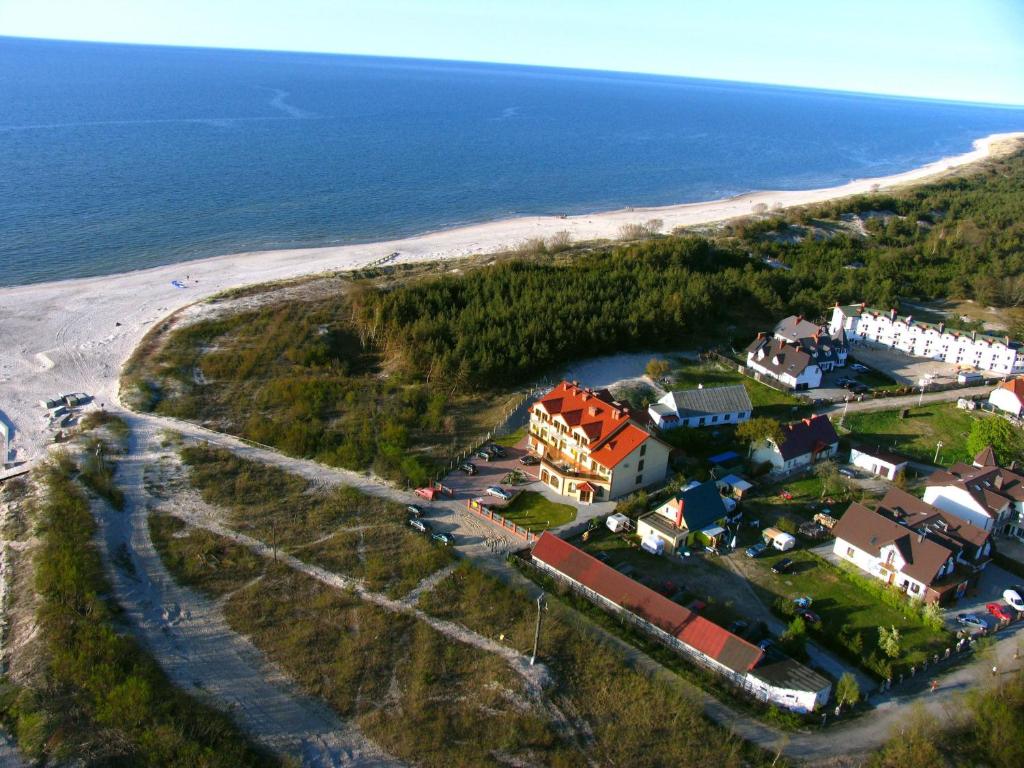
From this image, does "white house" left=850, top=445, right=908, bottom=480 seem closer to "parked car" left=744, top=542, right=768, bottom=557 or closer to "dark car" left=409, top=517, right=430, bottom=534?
"parked car" left=744, top=542, right=768, bottom=557

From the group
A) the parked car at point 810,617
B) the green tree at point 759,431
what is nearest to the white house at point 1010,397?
the green tree at point 759,431

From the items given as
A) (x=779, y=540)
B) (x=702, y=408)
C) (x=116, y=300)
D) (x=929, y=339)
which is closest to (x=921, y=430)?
(x=702, y=408)

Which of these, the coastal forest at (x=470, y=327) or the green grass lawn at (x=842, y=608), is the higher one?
the coastal forest at (x=470, y=327)

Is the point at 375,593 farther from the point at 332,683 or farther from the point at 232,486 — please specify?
the point at 232,486

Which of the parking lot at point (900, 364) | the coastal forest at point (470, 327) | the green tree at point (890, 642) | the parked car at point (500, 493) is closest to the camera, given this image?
the green tree at point (890, 642)

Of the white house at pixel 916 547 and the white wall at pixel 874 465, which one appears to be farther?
the white wall at pixel 874 465

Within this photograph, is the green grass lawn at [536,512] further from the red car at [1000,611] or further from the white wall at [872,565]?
the red car at [1000,611]
